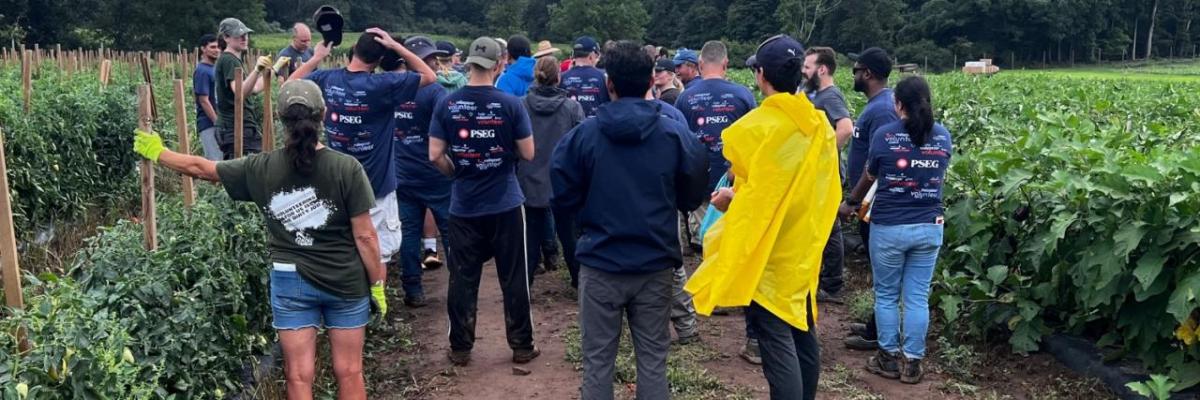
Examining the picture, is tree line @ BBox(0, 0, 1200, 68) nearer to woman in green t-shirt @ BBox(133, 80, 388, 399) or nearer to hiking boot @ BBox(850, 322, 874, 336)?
hiking boot @ BBox(850, 322, 874, 336)

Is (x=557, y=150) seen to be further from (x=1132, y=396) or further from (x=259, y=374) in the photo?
(x=1132, y=396)

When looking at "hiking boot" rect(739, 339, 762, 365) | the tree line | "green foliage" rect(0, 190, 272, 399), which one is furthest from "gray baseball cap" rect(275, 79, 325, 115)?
the tree line

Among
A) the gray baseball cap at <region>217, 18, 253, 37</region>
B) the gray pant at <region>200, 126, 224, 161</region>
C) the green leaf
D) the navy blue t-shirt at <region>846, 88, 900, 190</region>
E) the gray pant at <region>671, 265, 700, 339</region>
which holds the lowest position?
the gray pant at <region>671, 265, 700, 339</region>

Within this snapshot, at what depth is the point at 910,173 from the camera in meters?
5.31

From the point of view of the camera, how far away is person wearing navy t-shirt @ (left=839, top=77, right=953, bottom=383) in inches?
209

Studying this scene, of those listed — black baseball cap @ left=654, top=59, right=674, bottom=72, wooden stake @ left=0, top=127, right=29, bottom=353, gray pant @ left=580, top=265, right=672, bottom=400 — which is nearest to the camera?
wooden stake @ left=0, top=127, right=29, bottom=353

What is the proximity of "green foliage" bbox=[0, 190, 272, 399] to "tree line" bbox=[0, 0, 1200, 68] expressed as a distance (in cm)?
4932

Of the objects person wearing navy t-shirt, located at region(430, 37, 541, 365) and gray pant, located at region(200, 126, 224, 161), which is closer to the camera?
person wearing navy t-shirt, located at region(430, 37, 541, 365)

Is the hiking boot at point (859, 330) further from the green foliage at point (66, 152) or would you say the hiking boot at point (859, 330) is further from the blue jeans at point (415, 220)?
the green foliage at point (66, 152)

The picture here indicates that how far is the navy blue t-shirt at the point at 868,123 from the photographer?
6.07 meters

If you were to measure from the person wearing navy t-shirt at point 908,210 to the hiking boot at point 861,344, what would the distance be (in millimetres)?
629

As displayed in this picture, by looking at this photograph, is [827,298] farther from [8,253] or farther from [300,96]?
[8,253]

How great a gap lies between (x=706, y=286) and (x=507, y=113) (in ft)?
6.35

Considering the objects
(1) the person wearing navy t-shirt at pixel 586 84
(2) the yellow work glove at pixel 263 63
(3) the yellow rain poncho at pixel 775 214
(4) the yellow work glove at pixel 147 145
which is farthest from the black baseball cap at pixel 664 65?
(4) the yellow work glove at pixel 147 145
